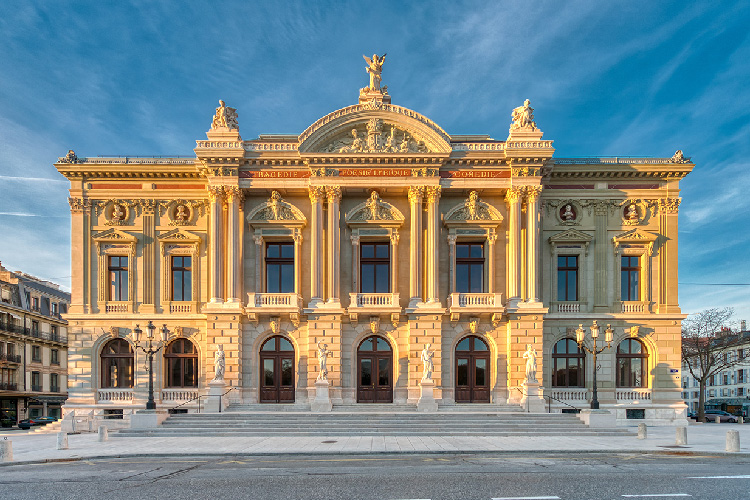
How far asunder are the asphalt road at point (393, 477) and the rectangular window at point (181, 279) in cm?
1549

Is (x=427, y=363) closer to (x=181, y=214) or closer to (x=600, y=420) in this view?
(x=600, y=420)

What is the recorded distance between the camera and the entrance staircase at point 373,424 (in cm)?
2392

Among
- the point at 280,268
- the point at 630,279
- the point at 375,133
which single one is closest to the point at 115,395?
the point at 280,268

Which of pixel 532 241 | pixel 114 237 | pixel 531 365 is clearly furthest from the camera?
pixel 114 237

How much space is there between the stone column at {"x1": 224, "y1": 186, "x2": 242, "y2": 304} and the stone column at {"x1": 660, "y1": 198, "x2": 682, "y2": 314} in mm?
22914

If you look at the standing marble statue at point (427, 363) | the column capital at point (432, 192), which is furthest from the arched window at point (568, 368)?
the column capital at point (432, 192)

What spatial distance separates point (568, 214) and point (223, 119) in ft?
65.8

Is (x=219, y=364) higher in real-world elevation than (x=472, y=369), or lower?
higher

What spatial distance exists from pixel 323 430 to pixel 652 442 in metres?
12.9

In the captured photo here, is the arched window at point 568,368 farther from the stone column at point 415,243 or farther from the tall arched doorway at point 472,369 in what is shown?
the stone column at point 415,243

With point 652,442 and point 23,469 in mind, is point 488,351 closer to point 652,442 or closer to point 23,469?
point 652,442

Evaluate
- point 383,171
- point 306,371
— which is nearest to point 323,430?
point 306,371

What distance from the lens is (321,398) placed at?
94.0 feet

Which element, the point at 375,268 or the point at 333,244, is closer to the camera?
the point at 333,244
